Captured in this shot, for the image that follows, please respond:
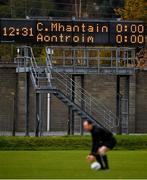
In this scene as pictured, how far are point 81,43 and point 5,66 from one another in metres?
11.4

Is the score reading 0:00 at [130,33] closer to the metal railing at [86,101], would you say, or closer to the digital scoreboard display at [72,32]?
the digital scoreboard display at [72,32]

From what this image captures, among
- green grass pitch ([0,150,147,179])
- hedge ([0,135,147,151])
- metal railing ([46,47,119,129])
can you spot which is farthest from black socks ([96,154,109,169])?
metal railing ([46,47,119,129])

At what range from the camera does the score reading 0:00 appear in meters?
46.1

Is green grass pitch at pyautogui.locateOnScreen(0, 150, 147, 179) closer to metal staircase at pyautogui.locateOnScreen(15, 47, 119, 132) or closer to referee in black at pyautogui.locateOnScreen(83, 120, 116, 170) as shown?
referee in black at pyautogui.locateOnScreen(83, 120, 116, 170)

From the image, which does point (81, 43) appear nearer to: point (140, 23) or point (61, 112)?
point (140, 23)

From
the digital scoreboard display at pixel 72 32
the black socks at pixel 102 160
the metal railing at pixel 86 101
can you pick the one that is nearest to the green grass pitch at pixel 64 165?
the black socks at pixel 102 160

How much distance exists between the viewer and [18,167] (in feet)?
111

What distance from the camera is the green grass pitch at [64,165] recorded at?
31.0 m

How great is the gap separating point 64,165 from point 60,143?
8.88 m

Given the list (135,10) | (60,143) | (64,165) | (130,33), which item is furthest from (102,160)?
(135,10)

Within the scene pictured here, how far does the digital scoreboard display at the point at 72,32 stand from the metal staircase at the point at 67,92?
173 cm

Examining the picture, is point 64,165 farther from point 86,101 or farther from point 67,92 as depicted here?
point 86,101

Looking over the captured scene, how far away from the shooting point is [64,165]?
34.8 metres

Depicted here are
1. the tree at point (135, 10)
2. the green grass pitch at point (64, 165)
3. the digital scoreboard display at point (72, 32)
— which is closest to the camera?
the green grass pitch at point (64, 165)
